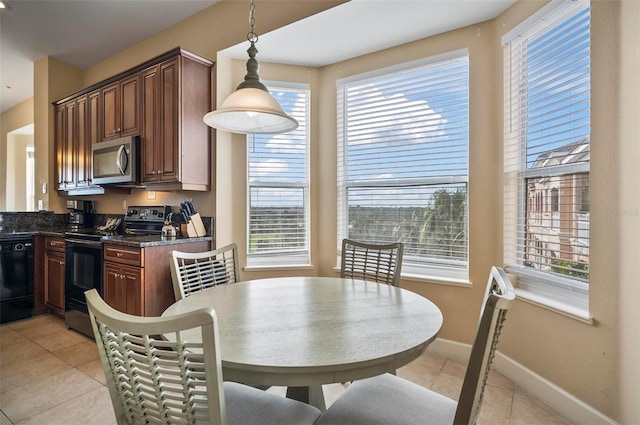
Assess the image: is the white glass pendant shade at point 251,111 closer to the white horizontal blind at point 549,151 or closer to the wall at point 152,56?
the wall at point 152,56

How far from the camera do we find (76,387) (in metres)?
2.19

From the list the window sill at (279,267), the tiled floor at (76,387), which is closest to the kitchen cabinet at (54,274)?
the tiled floor at (76,387)

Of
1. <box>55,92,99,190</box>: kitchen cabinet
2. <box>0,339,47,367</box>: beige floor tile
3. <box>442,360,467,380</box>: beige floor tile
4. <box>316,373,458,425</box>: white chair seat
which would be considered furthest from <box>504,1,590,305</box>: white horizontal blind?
<box>55,92,99,190</box>: kitchen cabinet

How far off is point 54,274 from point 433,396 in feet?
13.2

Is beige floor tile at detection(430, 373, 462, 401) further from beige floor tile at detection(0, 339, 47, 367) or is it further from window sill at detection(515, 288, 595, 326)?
beige floor tile at detection(0, 339, 47, 367)

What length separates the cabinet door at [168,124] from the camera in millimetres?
2790

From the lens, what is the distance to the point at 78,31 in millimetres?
3484

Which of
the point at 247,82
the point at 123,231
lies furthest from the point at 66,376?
→ the point at 247,82

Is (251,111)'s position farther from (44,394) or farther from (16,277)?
(16,277)

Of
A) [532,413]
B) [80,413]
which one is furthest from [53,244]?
[532,413]

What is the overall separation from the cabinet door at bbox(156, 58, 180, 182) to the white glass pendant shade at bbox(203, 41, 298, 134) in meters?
1.20

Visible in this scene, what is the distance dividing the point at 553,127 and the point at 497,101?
50 centimetres

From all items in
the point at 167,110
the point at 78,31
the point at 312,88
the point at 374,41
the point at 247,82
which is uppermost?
the point at 78,31

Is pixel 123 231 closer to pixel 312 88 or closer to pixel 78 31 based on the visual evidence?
pixel 78 31
